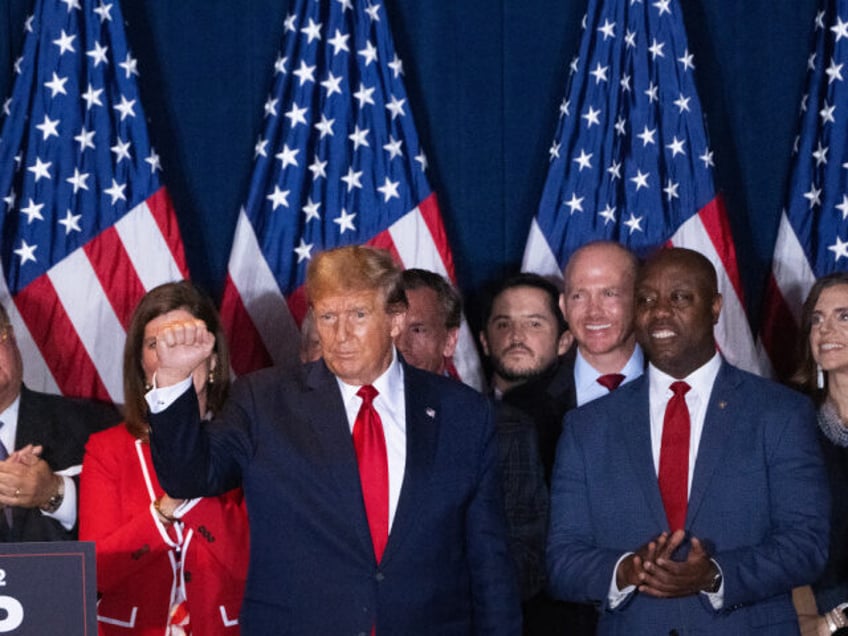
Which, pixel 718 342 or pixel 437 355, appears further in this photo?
pixel 718 342

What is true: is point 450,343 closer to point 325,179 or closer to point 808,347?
point 325,179

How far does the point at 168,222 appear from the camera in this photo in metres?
4.71

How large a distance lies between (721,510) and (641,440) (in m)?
0.25

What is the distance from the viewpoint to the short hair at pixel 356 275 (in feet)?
9.92

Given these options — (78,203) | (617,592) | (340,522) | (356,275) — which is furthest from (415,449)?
(78,203)

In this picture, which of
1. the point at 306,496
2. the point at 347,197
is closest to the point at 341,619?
the point at 306,496

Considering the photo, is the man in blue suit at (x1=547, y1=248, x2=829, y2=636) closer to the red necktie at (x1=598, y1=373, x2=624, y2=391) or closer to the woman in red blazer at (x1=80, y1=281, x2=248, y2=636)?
the red necktie at (x1=598, y1=373, x2=624, y2=391)

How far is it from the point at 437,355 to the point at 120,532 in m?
1.26

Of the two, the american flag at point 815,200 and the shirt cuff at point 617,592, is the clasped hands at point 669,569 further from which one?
the american flag at point 815,200

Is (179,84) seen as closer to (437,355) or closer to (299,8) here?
(299,8)

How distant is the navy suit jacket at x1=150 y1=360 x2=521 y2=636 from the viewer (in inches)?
114

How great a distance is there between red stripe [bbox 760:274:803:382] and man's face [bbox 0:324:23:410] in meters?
2.71

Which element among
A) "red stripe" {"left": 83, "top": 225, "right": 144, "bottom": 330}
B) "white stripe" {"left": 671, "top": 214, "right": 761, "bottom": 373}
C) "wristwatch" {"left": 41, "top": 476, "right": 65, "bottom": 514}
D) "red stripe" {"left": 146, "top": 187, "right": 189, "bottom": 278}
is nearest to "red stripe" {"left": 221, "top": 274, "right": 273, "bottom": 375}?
"red stripe" {"left": 146, "top": 187, "right": 189, "bottom": 278}

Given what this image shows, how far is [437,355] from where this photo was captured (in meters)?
4.22
